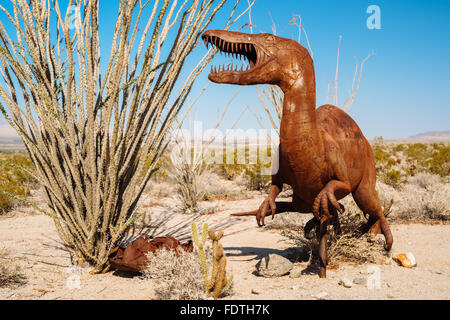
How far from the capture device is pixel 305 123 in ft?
9.43

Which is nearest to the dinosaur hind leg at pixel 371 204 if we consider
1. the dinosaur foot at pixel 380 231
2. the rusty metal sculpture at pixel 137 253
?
the dinosaur foot at pixel 380 231

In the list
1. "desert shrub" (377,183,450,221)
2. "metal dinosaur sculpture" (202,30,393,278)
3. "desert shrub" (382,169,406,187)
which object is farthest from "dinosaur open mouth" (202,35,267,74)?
"desert shrub" (382,169,406,187)

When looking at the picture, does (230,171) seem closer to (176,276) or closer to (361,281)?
(361,281)

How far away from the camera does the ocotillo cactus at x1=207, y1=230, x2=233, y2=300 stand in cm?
272

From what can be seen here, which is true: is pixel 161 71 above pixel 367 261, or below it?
above

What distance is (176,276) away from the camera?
304cm

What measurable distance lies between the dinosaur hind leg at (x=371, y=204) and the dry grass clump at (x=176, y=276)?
1717mm

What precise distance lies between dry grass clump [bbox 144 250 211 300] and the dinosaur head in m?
1.64

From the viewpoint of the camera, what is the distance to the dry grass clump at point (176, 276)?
116 inches

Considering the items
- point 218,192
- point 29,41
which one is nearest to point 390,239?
point 29,41

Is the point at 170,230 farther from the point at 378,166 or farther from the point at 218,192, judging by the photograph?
the point at 378,166

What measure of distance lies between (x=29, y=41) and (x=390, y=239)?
436cm

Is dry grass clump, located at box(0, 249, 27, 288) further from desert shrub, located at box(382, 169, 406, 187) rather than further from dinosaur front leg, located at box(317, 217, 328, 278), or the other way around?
desert shrub, located at box(382, 169, 406, 187)

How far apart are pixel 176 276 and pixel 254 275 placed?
0.95 m
